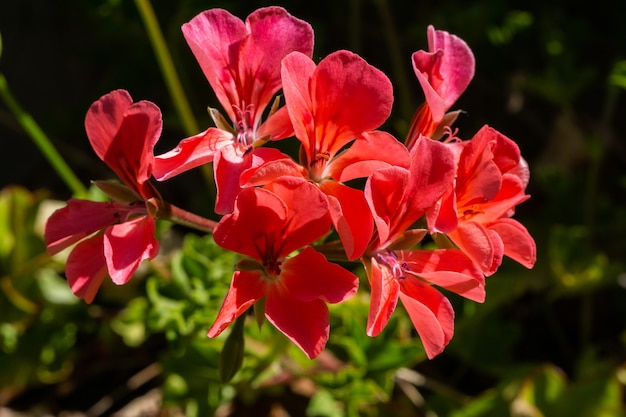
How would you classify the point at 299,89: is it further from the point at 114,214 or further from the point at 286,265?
the point at 114,214

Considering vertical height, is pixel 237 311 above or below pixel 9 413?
above

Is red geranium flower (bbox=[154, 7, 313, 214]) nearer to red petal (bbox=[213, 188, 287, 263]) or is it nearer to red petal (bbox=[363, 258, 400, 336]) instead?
red petal (bbox=[213, 188, 287, 263])

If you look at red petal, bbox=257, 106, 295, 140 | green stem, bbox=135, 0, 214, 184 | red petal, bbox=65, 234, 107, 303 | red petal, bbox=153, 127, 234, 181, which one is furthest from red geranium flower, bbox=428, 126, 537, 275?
green stem, bbox=135, 0, 214, 184

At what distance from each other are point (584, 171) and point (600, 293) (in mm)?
544

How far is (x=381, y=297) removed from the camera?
54.8 inches

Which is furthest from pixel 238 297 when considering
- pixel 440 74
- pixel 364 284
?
pixel 364 284

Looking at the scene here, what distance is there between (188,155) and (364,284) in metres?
1.13

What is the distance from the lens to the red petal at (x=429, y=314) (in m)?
1.43

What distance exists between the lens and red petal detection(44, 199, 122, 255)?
1.56m

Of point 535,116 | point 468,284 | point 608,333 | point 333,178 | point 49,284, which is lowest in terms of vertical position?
point 608,333

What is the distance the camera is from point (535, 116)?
351cm

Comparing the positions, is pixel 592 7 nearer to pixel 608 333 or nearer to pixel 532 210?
pixel 532 210

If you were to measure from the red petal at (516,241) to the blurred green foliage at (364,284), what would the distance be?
0.56 meters

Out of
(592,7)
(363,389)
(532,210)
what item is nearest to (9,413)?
(363,389)
